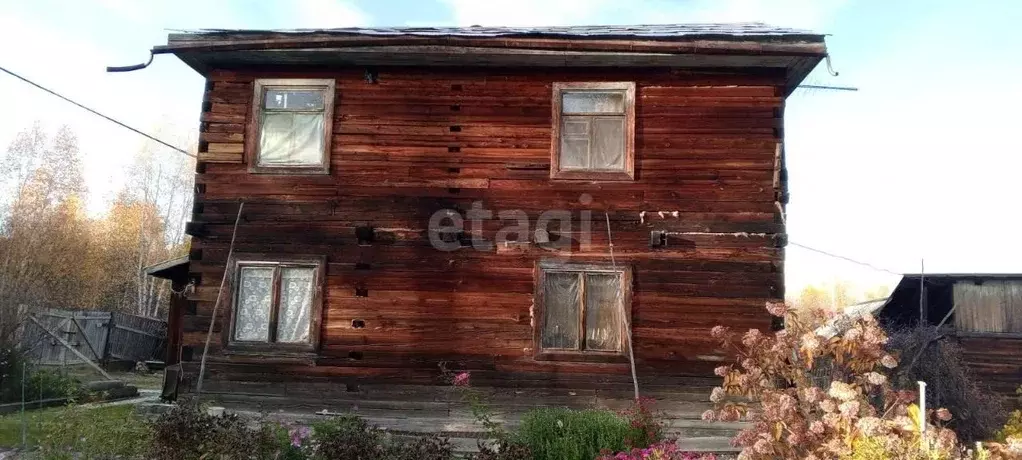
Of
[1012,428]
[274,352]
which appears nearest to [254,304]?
[274,352]

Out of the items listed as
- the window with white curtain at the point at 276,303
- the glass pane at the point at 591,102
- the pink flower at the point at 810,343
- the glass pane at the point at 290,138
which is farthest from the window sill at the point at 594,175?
the pink flower at the point at 810,343

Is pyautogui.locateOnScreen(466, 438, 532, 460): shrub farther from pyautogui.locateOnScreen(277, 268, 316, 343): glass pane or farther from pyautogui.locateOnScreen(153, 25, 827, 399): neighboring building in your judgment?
pyautogui.locateOnScreen(277, 268, 316, 343): glass pane

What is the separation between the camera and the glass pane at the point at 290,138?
31.4 ft

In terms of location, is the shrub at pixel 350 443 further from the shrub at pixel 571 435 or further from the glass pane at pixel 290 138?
the glass pane at pixel 290 138

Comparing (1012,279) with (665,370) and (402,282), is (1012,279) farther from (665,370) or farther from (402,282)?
(402,282)

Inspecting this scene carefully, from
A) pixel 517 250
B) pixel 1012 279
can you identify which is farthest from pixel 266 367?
pixel 1012 279

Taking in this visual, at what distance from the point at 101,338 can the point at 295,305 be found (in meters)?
15.1

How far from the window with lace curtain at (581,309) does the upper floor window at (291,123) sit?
3.79 metres

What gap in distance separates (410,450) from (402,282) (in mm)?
3084

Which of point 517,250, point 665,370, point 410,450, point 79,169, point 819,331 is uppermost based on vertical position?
point 79,169

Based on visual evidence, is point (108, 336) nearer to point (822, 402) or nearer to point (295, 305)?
point (295, 305)

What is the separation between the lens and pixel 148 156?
127 feet

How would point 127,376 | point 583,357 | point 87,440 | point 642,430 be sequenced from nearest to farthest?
point 87,440
point 642,430
point 583,357
point 127,376

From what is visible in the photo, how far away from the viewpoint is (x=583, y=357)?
29.3 feet
